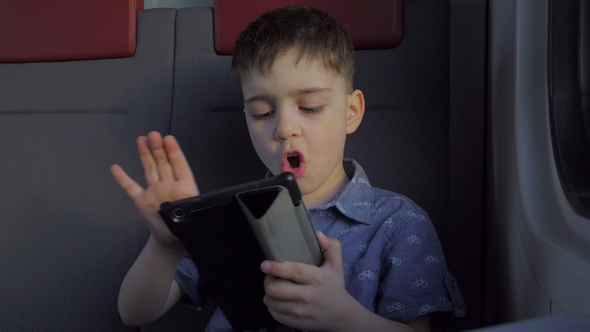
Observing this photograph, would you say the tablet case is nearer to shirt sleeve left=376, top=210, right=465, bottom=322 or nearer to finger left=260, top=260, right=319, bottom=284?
finger left=260, top=260, right=319, bottom=284

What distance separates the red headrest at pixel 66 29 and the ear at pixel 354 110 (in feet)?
1.94

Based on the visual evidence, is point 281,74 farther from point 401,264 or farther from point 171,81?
point 171,81

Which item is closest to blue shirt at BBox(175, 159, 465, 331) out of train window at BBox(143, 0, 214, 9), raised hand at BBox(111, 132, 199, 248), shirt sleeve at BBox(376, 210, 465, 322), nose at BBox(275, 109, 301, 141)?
shirt sleeve at BBox(376, 210, 465, 322)

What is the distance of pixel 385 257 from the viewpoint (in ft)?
3.07

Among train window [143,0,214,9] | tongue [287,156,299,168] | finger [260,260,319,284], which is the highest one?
train window [143,0,214,9]

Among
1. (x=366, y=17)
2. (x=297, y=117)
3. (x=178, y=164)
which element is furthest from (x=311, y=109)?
(x=366, y=17)

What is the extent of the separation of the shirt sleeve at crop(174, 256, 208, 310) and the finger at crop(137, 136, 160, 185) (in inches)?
10.8

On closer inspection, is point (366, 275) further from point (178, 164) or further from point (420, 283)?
point (178, 164)

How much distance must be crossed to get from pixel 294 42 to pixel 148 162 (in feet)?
1.13

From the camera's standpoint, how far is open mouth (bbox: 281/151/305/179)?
36.7 inches

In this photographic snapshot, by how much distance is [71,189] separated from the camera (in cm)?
131

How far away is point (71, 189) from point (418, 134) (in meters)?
0.79

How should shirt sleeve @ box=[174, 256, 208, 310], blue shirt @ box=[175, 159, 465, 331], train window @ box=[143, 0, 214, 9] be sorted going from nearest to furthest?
blue shirt @ box=[175, 159, 465, 331] → shirt sleeve @ box=[174, 256, 208, 310] → train window @ box=[143, 0, 214, 9]

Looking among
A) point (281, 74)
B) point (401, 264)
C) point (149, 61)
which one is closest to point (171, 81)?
point (149, 61)
